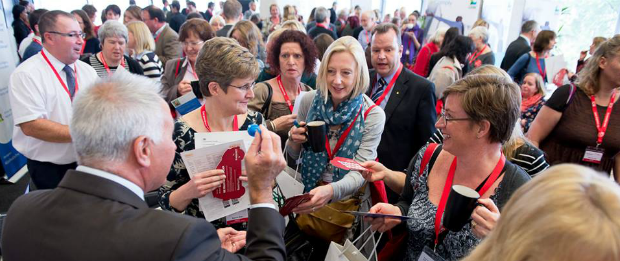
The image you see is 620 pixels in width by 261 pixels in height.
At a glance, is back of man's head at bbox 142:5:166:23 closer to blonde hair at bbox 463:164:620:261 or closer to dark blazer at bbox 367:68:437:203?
dark blazer at bbox 367:68:437:203

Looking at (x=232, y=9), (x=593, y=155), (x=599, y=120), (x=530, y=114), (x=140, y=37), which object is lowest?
(x=530, y=114)

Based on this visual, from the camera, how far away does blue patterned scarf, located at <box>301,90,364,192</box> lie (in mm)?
1980

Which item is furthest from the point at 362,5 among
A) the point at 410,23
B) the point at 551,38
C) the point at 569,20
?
the point at 551,38

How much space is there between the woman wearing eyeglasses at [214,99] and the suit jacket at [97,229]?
646 mm

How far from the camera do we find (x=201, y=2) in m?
14.1

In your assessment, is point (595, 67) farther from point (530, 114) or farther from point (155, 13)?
point (155, 13)

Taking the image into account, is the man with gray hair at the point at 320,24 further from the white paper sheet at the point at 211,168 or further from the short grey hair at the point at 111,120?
the short grey hair at the point at 111,120

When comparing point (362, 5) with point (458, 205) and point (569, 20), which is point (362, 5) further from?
point (458, 205)

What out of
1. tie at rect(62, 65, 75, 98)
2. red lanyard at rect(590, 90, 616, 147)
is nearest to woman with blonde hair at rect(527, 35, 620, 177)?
red lanyard at rect(590, 90, 616, 147)

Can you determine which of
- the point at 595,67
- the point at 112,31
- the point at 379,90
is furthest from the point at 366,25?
the point at 595,67

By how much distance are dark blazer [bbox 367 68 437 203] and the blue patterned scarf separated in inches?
20.6

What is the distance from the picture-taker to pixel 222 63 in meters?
1.69

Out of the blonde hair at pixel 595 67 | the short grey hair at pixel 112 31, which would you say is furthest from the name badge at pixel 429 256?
the short grey hair at pixel 112 31

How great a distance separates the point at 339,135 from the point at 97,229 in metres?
1.40
